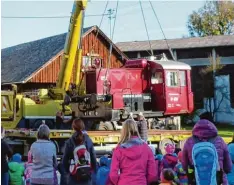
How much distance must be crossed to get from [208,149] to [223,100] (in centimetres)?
3861

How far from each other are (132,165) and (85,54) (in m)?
33.6

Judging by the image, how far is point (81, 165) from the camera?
23.8 ft

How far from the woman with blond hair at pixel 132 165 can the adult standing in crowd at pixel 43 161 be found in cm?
145

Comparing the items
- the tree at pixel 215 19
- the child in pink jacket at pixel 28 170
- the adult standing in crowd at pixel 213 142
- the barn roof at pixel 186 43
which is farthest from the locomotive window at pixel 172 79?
the tree at pixel 215 19

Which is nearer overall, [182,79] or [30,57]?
[182,79]

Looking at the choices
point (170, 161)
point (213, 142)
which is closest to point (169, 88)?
point (170, 161)

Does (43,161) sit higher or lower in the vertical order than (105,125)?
lower

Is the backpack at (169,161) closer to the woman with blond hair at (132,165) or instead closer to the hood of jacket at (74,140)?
the hood of jacket at (74,140)

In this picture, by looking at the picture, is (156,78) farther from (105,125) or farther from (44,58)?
(44,58)

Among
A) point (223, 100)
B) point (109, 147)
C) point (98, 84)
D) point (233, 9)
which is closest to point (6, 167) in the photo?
point (109, 147)

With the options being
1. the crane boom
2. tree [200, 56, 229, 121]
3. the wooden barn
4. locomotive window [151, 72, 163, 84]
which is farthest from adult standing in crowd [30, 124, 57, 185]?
tree [200, 56, 229, 121]

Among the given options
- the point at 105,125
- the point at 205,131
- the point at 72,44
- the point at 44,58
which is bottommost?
the point at 105,125

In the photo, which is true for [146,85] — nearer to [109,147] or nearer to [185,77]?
[185,77]

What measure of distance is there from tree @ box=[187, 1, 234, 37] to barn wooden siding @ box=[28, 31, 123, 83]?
93.2 feet
